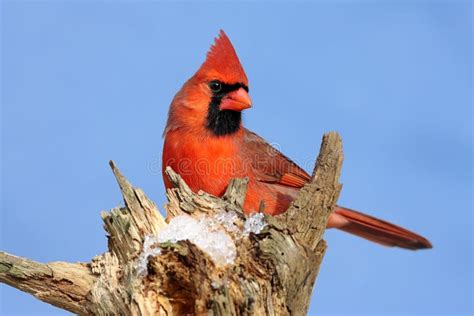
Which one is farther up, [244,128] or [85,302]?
[244,128]

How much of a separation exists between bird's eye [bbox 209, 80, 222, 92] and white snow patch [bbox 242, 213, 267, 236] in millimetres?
1144

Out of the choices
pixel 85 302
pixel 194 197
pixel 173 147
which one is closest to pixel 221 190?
pixel 173 147

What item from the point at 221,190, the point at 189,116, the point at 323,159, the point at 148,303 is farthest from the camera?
the point at 189,116

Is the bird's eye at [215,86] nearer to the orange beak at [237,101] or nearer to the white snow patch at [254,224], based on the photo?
the orange beak at [237,101]

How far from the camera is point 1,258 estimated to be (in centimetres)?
285

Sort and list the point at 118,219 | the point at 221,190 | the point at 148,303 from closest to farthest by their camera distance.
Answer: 1. the point at 148,303
2. the point at 118,219
3. the point at 221,190

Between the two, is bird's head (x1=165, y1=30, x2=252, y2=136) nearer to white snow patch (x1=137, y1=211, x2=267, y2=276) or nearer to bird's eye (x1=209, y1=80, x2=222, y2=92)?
bird's eye (x1=209, y1=80, x2=222, y2=92)

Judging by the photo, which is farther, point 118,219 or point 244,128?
point 244,128

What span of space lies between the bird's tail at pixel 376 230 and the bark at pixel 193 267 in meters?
1.21

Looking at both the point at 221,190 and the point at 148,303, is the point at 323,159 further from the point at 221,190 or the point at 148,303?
the point at 148,303

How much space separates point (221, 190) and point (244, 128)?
1.75 ft

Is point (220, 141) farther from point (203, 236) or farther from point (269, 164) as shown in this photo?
point (203, 236)

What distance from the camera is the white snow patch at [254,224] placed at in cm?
265

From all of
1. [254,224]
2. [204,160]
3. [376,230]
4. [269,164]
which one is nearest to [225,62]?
[204,160]
